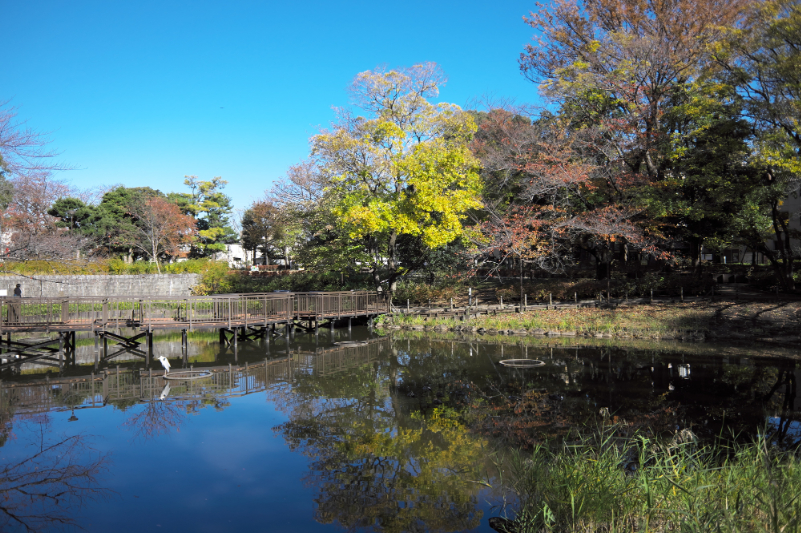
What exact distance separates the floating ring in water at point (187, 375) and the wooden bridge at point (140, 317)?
2.48 m

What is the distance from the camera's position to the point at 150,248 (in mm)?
40875

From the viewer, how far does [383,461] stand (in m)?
8.22

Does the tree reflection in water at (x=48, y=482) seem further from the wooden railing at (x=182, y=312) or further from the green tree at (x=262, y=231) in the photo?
the green tree at (x=262, y=231)

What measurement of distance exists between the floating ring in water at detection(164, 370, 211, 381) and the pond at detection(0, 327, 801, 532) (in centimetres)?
38

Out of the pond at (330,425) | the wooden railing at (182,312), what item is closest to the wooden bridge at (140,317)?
the wooden railing at (182,312)

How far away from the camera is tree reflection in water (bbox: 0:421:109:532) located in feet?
21.3

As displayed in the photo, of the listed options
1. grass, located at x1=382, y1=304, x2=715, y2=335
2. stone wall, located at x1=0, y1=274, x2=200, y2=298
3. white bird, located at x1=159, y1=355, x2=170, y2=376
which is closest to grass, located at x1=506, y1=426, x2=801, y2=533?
white bird, located at x1=159, y1=355, x2=170, y2=376

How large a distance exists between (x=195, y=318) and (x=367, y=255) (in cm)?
1008

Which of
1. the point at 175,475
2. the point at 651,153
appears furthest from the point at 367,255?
the point at 175,475

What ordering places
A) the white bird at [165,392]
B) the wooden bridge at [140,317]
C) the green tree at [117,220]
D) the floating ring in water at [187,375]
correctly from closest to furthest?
the white bird at [165,392] < the floating ring in water at [187,375] < the wooden bridge at [140,317] < the green tree at [117,220]

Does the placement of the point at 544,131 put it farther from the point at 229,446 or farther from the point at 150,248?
the point at 150,248

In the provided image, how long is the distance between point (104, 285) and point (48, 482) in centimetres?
2676

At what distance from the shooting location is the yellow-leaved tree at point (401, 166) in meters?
23.2

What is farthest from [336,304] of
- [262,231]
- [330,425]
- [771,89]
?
[262,231]
